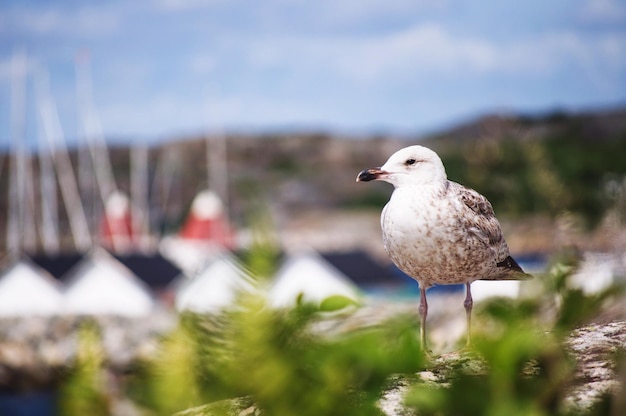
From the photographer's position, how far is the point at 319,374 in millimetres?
1212

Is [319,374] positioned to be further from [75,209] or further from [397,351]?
[75,209]

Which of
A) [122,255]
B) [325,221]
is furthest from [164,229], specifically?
[122,255]

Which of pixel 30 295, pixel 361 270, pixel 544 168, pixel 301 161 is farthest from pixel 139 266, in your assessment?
pixel 301 161

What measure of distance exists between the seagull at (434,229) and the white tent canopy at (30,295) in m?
28.0

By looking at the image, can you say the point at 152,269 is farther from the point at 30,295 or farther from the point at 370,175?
the point at 370,175

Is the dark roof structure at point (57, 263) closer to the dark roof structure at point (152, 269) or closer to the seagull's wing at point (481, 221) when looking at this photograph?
the dark roof structure at point (152, 269)

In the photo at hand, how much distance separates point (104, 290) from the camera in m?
29.2

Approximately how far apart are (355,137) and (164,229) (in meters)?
22.4

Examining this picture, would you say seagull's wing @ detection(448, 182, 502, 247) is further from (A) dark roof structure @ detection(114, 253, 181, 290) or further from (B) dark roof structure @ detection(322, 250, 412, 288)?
(A) dark roof structure @ detection(114, 253, 181, 290)

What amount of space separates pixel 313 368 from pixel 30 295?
29641 millimetres

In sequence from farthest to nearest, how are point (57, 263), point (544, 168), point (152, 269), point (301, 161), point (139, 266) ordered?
point (301, 161) → point (57, 263) → point (139, 266) → point (152, 269) → point (544, 168)

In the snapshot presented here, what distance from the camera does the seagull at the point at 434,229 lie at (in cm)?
226

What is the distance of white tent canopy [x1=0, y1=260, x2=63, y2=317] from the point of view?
29.0 metres

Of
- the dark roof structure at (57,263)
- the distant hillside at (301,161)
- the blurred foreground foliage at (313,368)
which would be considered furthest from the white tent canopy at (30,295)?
the blurred foreground foliage at (313,368)
